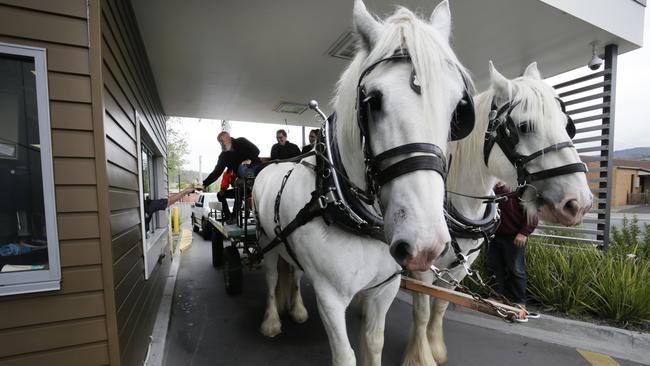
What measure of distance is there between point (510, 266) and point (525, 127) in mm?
2128

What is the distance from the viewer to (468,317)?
136 inches

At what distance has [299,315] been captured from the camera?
3.47 m

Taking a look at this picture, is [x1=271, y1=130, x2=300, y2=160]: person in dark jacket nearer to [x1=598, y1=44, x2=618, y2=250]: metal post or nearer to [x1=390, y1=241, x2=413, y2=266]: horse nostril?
[x1=390, y1=241, x2=413, y2=266]: horse nostril

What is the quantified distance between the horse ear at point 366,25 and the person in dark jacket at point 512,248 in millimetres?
2657

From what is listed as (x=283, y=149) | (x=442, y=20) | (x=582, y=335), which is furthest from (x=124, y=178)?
(x=582, y=335)

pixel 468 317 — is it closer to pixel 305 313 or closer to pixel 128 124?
pixel 305 313

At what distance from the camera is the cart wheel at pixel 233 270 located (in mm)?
3953

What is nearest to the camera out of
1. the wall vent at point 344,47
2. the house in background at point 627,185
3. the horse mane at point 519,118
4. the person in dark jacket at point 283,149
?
the horse mane at point 519,118

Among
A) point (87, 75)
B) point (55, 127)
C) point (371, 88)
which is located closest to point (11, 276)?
point (55, 127)

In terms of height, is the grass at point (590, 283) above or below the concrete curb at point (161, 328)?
above

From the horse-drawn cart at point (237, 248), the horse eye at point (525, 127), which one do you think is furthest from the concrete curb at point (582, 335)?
the horse-drawn cart at point (237, 248)

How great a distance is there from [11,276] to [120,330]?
2.12 feet

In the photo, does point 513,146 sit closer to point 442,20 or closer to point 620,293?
point 442,20

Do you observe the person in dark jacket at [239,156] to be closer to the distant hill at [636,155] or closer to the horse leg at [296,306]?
the horse leg at [296,306]
